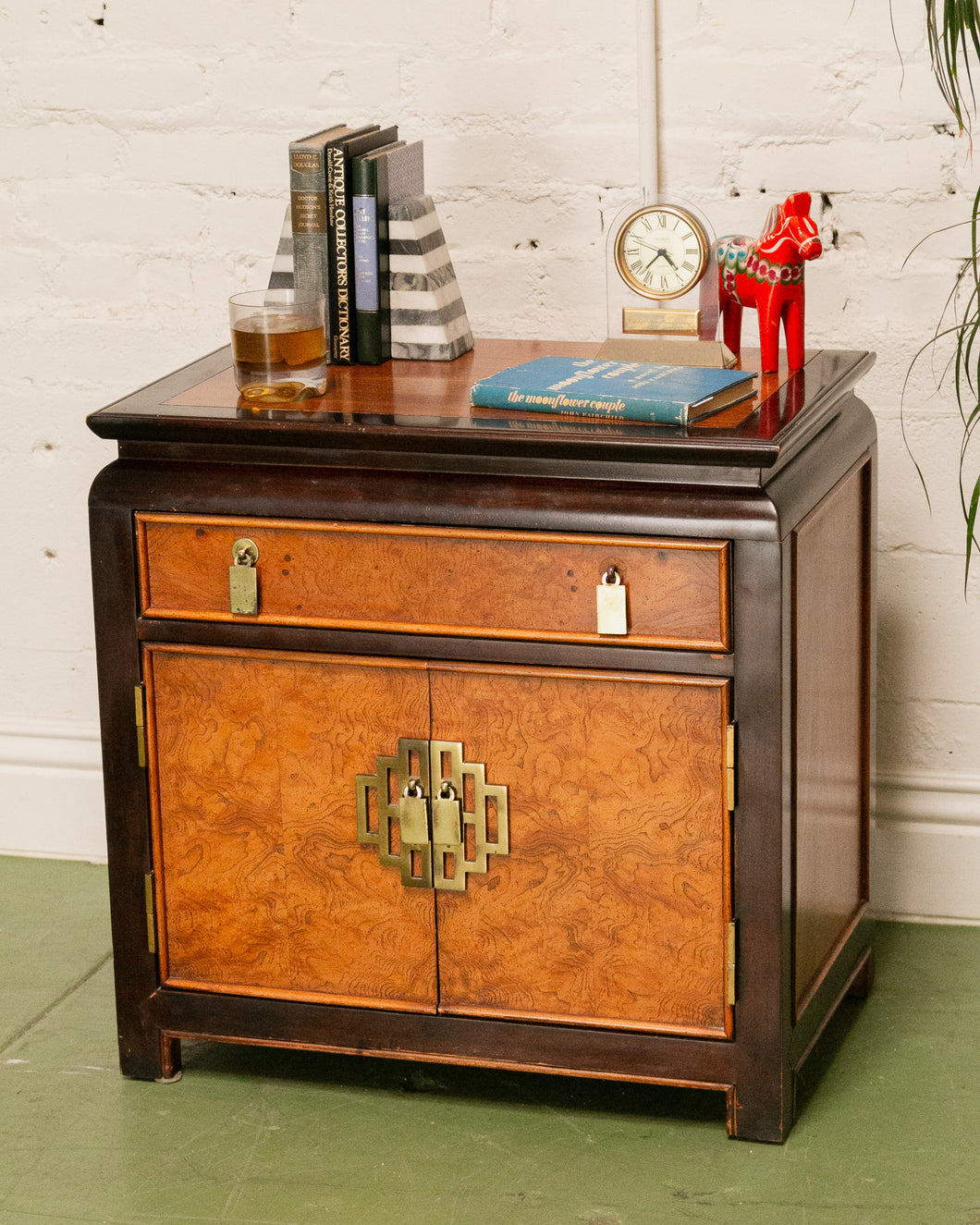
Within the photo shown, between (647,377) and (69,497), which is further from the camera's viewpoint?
(69,497)

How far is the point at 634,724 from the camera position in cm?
205

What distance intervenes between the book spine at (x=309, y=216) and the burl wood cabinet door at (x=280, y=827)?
539mm

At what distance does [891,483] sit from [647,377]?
71 centimetres

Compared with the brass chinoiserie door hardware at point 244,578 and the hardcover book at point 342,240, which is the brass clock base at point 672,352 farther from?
the brass chinoiserie door hardware at point 244,578

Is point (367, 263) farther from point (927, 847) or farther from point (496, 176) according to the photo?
point (927, 847)

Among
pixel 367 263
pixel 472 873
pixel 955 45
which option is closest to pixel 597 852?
pixel 472 873

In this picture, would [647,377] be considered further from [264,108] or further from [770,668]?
[264,108]

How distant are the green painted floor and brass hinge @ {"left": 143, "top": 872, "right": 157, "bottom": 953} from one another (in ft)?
0.69

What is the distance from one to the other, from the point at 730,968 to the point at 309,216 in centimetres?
112

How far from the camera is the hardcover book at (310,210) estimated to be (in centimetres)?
230

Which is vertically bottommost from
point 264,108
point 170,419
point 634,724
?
point 634,724

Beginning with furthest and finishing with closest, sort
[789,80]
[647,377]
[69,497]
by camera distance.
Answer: [69,497] → [789,80] → [647,377]

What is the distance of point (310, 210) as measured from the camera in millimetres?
2328

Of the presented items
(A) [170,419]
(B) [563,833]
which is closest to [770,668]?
(B) [563,833]
